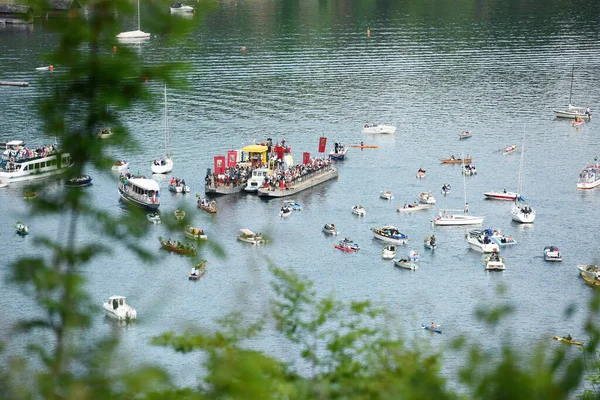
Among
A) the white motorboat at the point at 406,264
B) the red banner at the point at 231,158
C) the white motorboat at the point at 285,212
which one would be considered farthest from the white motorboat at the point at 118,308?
the red banner at the point at 231,158

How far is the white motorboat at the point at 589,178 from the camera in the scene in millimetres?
55938

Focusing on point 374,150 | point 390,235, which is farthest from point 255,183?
point 390,235

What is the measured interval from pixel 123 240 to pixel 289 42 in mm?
90946

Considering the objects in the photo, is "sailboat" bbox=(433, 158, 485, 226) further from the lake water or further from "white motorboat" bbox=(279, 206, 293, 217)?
"white motorboat" bbox=(279, 206, 293, 217)

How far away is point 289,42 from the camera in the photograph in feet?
319

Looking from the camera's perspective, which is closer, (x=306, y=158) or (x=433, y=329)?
(x=433, y=329)

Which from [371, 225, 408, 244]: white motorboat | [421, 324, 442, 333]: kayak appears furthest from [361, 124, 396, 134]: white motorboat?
[421, 324, 442, 333]: kayak

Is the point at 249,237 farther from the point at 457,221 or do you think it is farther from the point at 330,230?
the point at 457,221

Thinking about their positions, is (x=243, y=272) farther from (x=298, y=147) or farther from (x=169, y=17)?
(x=169, y=17)

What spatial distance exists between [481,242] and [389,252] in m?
4.11

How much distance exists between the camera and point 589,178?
56.5m

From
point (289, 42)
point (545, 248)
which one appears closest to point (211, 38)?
point (289, 42)

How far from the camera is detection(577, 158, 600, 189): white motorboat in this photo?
55.9 metres

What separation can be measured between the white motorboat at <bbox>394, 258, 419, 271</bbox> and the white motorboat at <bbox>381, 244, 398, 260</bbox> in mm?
582
